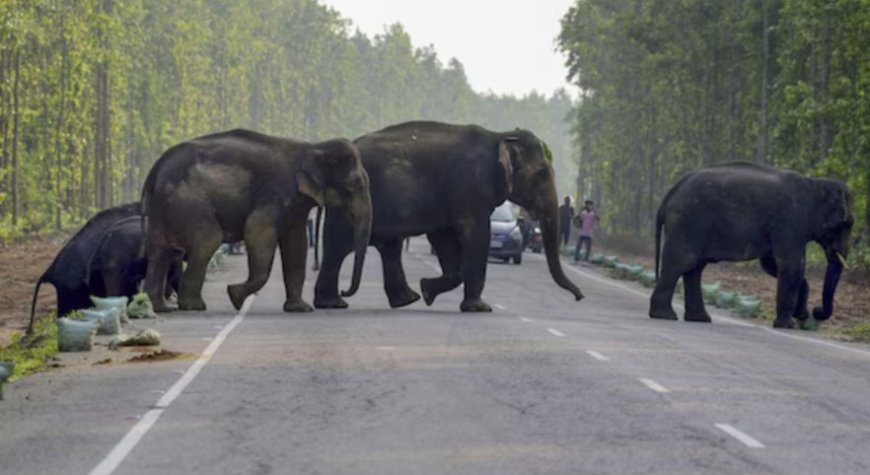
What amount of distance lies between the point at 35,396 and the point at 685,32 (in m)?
52.6

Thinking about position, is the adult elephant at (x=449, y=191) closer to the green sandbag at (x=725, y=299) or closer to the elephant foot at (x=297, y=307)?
the elephant foot at (x=297, y=307)

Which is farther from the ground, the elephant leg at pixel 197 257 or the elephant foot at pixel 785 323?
the elephant leg at pixel 197 257

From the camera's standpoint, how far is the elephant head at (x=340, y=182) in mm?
26938

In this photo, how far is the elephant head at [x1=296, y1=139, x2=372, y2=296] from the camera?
2694cm

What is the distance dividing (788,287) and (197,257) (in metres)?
8.96

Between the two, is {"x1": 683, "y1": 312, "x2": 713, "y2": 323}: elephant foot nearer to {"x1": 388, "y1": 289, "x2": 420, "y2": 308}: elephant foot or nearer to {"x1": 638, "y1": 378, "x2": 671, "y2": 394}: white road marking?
{"x1": 388, "y1": 289, "x2": 420, "y2": 308}: elephant foot

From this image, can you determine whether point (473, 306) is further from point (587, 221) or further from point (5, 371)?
point (587, 221)

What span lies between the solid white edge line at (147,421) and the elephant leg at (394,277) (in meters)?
7.87

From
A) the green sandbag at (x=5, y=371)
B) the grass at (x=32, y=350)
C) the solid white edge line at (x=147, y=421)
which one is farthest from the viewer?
the grass at (x=32, y=350)

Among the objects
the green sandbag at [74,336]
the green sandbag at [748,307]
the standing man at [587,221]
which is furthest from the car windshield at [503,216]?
the green sandbag at [74,336]

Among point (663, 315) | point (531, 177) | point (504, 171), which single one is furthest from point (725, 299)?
point (504, 171)

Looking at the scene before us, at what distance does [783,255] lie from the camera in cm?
2809

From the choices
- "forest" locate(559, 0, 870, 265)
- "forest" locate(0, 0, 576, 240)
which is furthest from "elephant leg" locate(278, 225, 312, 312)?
"forest" locate(0, 0, 576, 240)

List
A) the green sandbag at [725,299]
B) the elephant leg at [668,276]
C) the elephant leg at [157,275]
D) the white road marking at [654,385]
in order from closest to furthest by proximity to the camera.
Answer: the white road marking at [654,385] < the elephant leg at [157,275] < the elephant leg at [668,276] < the green sandbag at [725,299]
